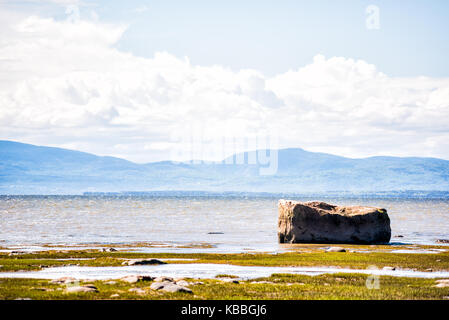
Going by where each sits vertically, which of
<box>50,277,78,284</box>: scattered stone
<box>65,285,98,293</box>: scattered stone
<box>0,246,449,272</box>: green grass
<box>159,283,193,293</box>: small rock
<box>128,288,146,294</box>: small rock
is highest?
<box>65,285,98,293</box>: scattered stone

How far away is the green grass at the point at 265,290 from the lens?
27.9 m

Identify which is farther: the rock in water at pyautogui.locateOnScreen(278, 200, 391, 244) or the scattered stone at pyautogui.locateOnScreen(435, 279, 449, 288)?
the rock in water at pyautogui.locateOnScreen(278, 200, 391, 244)

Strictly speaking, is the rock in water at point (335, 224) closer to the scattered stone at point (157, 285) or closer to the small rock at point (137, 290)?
the scattered stone at point (157, 285)

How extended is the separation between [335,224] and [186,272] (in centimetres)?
3032

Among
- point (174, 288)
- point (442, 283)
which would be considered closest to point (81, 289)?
point (174, 288)

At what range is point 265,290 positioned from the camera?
1217 inches

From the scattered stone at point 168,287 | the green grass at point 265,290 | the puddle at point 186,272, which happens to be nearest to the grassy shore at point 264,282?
the green grass at point 265,290

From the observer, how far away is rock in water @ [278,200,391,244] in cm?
6662

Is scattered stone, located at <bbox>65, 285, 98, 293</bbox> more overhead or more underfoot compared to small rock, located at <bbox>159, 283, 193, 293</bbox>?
more overhead

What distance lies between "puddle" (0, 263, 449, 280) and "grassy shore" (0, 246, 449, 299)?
1845 mm

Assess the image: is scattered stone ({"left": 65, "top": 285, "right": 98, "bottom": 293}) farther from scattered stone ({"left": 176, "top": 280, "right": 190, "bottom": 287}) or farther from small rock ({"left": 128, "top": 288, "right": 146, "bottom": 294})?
scattered stone ({"left": 176, "top": 280, "right": 190, "bottom": 287})

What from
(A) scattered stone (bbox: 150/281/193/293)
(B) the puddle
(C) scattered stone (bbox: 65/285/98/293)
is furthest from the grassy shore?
(B) the puddle
